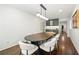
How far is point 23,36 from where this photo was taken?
5.97ft

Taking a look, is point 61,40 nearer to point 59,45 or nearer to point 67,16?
point 59,45

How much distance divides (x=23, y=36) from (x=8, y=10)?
1.85ft

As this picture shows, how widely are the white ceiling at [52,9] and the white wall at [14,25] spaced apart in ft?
0.32

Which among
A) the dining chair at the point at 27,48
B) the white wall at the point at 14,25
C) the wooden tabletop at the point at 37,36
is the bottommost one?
the dining chair at the point at 27,48

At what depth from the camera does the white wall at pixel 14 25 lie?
166 cm

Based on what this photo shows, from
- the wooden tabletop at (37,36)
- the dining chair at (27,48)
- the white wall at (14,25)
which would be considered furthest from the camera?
the wooden tabletop at (37,36)

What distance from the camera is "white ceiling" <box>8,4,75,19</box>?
1.75 m

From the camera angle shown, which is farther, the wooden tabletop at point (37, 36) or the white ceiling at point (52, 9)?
the wooden tabletop at point (37, 36)

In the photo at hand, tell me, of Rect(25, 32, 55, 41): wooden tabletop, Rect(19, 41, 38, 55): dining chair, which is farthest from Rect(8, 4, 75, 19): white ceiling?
Rect(19, 41, 38, 55): dining chair

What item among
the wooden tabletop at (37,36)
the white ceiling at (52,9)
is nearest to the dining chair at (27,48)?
the wooden tabletop at (37,36)

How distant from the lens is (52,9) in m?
1.91

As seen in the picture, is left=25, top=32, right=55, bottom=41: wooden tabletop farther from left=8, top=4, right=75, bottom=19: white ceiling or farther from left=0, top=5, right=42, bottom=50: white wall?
left=8, top=4, right=75, bottom=19: white ceiling

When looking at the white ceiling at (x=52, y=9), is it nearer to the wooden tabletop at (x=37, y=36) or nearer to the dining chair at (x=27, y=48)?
the wooden tabletop at (x=37, y=36)
